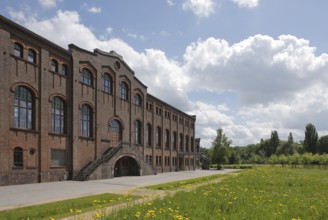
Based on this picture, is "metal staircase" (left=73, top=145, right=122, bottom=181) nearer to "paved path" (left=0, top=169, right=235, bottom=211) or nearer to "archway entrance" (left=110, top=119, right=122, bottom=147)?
"archway entrance" (left=110, top=119, right=122, bottom=147)

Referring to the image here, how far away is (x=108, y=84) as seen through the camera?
4275 centimetres

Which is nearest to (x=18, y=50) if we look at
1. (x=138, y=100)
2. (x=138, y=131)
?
(x=138, y=100)

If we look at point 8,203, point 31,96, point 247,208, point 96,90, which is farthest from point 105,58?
point 247,208

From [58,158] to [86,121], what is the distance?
6185 millimetres

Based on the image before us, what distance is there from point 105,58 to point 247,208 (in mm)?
33284

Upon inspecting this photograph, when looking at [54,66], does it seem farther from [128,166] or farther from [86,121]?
[128,166]

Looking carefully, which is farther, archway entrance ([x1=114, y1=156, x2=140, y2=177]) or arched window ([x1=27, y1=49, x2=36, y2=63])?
archway entrance ([x1=114, y1=156, x2=140, y2=177])

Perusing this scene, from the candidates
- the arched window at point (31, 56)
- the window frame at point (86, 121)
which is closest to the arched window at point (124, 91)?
the window frame at point (86, 121)

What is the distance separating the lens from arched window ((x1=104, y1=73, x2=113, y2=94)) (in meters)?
42.2

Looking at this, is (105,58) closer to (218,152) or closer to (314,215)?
(314,215)

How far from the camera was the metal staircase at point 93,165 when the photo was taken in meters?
34.4

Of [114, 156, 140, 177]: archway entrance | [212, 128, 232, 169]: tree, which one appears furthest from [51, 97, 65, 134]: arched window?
[212, 128, 232, 169]: tree

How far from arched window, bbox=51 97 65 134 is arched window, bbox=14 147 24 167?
456 cm

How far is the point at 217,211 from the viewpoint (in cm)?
1069
